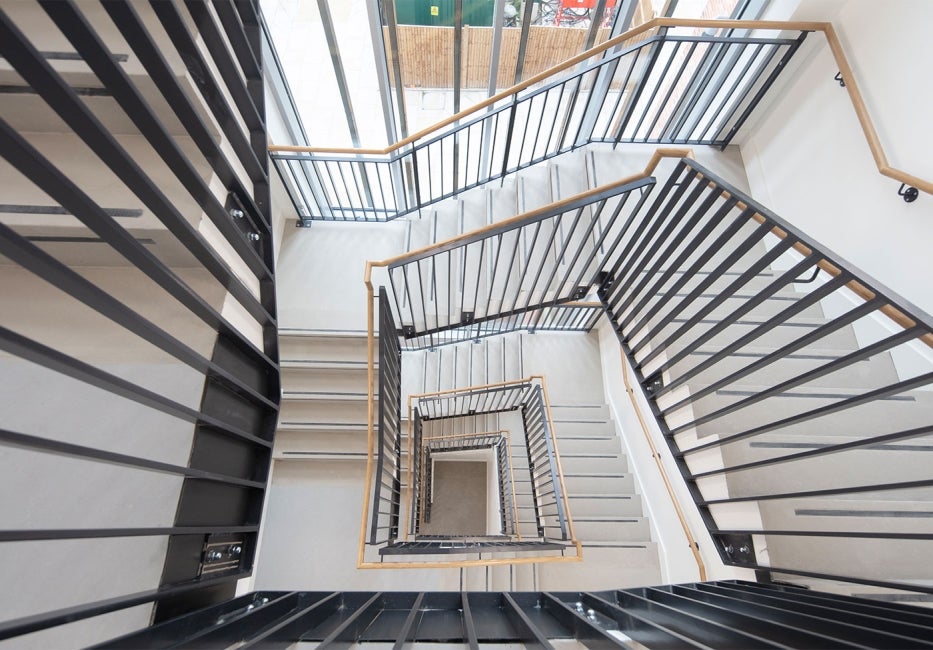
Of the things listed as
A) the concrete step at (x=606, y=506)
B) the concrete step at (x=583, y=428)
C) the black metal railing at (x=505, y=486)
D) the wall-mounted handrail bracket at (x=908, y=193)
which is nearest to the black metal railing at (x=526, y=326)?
the concrete step at (x=583, y=428)

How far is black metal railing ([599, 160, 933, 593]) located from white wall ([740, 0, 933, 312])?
570 millimetres

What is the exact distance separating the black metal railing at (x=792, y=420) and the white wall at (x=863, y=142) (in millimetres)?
570

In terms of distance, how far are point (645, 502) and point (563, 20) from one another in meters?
4.86

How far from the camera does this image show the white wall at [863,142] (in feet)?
7.90

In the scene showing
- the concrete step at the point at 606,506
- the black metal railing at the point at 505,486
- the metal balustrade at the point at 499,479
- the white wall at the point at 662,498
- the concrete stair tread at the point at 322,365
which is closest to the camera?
the metal balustrade at the point at 499,479

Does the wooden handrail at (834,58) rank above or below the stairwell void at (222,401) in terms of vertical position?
above

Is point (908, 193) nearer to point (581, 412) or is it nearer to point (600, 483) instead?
point (600, 483)

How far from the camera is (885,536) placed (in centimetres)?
106

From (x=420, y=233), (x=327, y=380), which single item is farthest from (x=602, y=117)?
(x=327, y=380)

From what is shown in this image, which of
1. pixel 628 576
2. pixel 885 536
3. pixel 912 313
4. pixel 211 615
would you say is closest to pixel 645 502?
pixel 628 576

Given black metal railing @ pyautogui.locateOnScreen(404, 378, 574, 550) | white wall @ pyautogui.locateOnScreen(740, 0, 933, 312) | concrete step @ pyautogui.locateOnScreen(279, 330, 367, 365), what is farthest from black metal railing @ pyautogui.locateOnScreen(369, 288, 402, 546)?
white wall @ pyautogui.locateOnScreen(740, 0, 933, 312)

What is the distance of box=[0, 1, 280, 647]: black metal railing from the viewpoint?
84 cm

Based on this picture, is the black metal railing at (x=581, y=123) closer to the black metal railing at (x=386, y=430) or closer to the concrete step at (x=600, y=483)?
the black metal railing at (x=386, y=430)

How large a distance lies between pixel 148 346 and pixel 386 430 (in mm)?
1608
